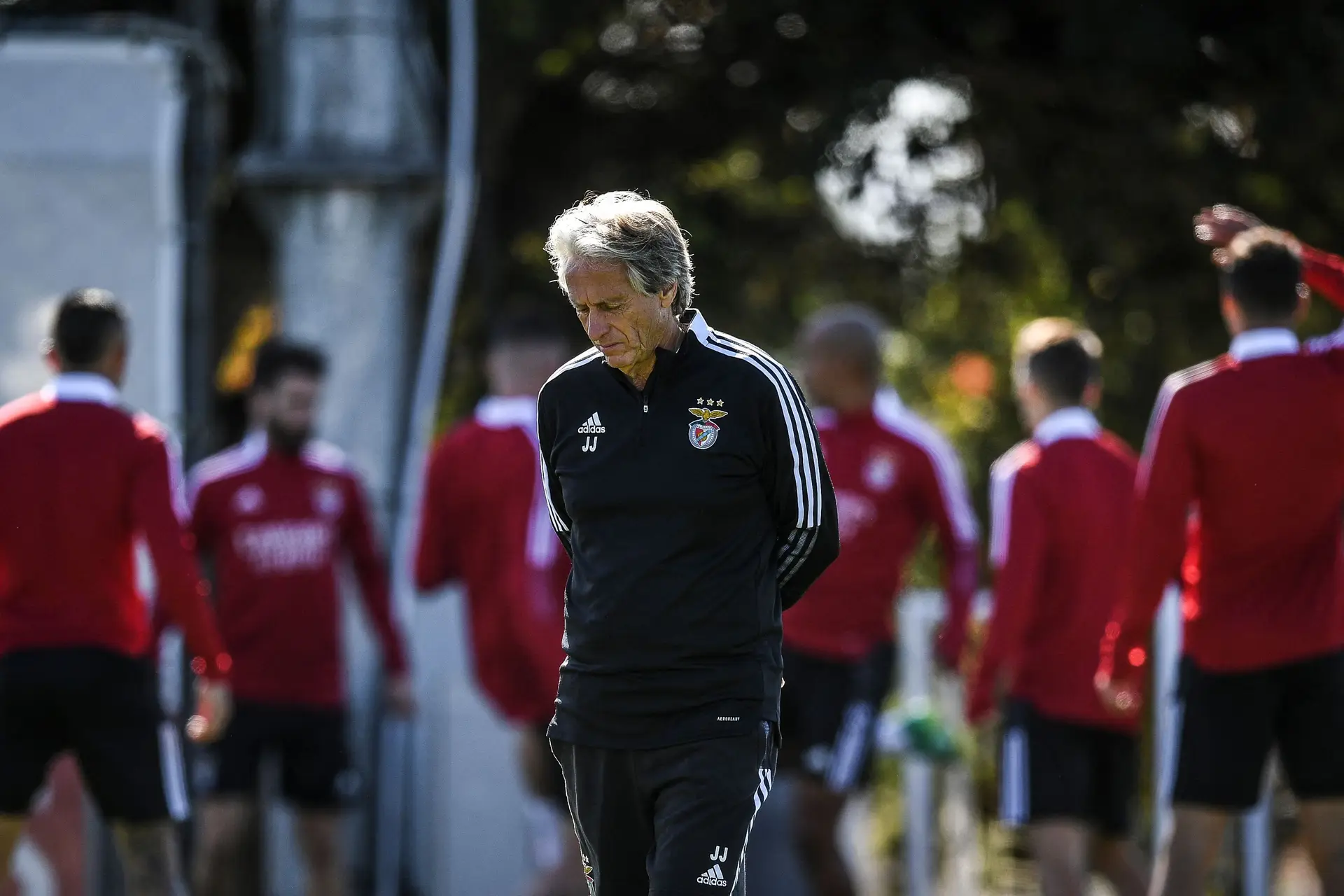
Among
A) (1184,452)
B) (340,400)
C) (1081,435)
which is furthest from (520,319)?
(1184,452)

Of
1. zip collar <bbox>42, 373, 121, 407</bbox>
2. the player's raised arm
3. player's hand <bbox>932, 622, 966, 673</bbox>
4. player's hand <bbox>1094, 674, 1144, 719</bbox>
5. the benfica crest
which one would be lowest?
player's hand <bbox>932, 622, 966, 673</bbox>

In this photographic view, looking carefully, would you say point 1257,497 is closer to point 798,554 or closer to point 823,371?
point 798,554

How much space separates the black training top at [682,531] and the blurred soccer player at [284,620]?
3408mm

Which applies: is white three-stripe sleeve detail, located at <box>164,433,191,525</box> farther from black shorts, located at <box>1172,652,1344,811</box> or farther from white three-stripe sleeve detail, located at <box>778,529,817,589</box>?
black shorts, located at <box>1172,652,1344,811</box>

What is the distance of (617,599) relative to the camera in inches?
184

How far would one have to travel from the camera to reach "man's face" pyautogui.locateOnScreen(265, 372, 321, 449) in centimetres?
798

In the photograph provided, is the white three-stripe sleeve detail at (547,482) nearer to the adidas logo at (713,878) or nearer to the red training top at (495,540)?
the adidas logo at (713,878)

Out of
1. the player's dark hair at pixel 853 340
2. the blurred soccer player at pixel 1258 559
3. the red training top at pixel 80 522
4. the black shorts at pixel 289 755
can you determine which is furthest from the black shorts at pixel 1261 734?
the black shorts at pixel 289 755

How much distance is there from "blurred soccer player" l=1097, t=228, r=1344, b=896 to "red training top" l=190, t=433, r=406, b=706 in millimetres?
3359

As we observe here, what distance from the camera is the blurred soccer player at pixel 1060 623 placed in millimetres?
7094

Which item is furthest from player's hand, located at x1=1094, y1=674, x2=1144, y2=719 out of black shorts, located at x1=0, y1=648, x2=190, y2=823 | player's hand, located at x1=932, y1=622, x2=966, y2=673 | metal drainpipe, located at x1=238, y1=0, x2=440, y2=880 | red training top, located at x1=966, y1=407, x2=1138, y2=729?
metal drainpipe, located at x1=238, y1=0, x2=440, y2=880

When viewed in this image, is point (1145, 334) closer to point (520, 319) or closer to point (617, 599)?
point (520, 319)

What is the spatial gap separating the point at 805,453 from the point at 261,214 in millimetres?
5184

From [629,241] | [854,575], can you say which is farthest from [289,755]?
[629,241]
